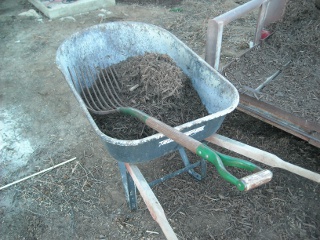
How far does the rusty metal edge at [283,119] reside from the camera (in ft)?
7.48

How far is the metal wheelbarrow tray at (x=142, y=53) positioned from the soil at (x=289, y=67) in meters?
0.53

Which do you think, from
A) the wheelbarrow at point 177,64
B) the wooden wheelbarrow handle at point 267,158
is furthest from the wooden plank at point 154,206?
the wooden wheelbarrow handle at point 267,158

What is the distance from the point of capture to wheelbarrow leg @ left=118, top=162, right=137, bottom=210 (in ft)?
7.12

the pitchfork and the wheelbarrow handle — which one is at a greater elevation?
the wheelbarrow handle

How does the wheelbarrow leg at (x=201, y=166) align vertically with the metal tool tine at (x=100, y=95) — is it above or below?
below

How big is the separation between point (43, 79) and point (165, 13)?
2.69m

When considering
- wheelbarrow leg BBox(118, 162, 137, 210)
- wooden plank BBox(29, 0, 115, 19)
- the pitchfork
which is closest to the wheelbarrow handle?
the pitchfork

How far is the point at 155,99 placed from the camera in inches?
88.4

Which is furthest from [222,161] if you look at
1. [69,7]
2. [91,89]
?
[69,7]

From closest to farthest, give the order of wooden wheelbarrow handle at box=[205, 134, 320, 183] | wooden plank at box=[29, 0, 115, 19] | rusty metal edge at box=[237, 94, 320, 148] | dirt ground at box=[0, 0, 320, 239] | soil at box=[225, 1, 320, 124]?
wooden wheelbarrow handle at box=[205, 134, 320, 183] < rusty metal edge at box=[237, 94, 320, 148] < dirt ground at box=[0, 0, 320, 239] < soil at box=[225, 1, 320, 124] < wooden plank at box=[29, 0, 115, 19]

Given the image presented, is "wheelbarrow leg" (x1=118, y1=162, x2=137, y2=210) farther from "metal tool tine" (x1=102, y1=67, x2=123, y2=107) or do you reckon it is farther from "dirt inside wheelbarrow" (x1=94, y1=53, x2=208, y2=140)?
"metal tool tine" (x1=102, y1=67, x2=123, y2=107)

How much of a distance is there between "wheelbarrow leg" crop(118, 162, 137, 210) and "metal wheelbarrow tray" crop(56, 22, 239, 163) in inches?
13.5

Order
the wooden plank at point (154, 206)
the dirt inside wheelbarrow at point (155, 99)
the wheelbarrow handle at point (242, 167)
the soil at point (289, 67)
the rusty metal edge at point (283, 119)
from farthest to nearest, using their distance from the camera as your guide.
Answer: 1. the soil at point (289, 67)
2. the rusty metal edge at point (283, 119)
3. the dirt inside wheelbarrow at point (155, 99)
4. the wooden plank at point (154, 206)
5. the wheelbarrow handle at point (242, 167)

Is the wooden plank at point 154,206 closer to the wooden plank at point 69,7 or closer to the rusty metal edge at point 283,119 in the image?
the rusty metal edge at point 283,119
